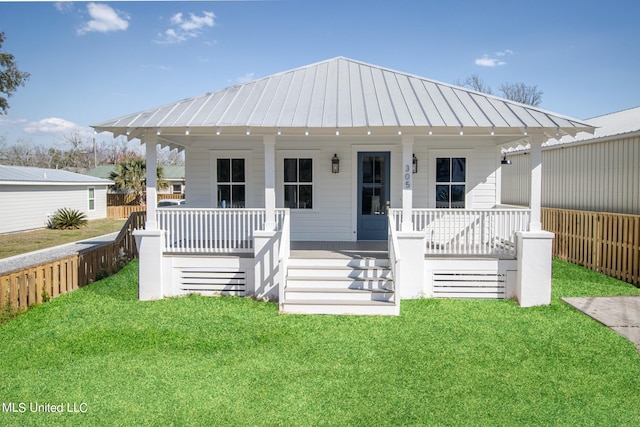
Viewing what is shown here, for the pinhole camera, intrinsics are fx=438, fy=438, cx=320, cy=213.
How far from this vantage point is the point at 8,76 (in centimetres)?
1589

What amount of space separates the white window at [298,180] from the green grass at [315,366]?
340 centimetres

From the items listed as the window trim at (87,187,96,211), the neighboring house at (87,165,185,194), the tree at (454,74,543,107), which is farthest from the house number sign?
the tree at (454,74,543,107)

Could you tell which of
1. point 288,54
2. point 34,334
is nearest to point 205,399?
point 34,334

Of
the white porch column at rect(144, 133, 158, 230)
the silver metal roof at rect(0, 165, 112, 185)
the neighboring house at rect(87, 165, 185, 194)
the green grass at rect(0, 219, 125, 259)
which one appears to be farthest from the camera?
the neighboring house at rect(87, 165, 185, 194)

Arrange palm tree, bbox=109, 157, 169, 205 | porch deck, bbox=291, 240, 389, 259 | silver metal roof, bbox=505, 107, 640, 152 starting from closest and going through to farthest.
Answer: porch deck, bbox=291, 240, 389, 259 < silver metal roof, bbox=505, 107, 640, 152 < palm tree, bbox=109, 157, 169, 205

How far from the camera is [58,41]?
3509cm

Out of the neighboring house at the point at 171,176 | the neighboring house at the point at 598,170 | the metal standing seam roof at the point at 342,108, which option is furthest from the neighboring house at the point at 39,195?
the neighboring house at the point at 598,170

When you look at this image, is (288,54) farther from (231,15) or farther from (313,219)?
(313,219)

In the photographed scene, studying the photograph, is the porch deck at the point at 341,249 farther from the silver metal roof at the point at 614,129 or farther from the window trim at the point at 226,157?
the silver metal roof at the point at 614,129

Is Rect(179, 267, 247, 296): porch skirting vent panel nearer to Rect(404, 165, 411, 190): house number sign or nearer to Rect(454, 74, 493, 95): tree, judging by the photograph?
Rect(404, 165, 411, 190): house number sign

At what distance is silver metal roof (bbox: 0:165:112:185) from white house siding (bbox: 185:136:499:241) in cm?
1625

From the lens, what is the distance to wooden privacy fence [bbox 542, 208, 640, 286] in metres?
10.1

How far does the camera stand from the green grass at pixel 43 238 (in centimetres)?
1738

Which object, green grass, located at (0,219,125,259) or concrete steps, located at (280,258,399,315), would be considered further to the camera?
green grass, located at (0,219,125,259)
